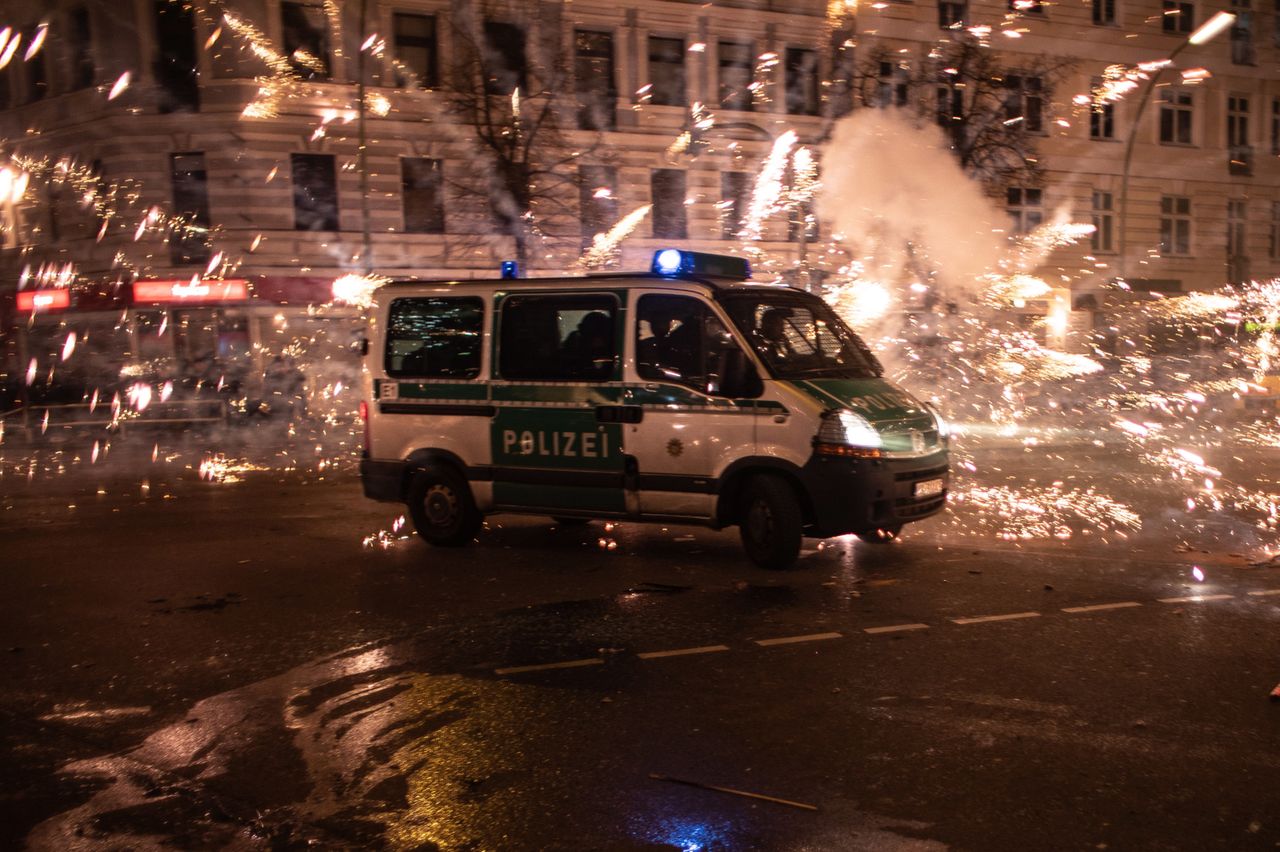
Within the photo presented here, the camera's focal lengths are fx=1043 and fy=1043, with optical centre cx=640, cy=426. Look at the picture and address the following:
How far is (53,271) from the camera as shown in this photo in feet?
90.8

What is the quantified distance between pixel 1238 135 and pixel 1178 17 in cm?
482

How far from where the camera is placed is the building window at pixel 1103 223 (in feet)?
111

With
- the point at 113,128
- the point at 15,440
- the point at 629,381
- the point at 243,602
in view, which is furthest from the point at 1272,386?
the point at 113,128

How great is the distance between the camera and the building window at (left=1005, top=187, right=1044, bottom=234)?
32141 millimetres

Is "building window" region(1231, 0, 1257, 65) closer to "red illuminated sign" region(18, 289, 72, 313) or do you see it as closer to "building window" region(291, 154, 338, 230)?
"building window" region(291, 154, 338, 230)

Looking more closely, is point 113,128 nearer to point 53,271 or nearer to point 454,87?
point 53,271

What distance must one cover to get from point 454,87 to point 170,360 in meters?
9.96

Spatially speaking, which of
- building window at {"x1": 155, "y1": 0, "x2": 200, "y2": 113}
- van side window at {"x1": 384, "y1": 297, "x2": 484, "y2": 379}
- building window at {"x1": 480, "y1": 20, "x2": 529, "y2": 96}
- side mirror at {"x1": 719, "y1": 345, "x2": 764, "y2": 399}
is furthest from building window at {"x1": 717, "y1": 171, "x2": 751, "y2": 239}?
side mirror at {"x1": 719, "y1": 345, "x2": 764, "y2": 399}

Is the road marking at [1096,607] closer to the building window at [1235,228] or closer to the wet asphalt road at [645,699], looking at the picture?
the wet asphalt road at [645,699]

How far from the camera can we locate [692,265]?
8.31 metres

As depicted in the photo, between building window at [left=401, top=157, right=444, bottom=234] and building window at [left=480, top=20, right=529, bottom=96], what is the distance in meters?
2.69

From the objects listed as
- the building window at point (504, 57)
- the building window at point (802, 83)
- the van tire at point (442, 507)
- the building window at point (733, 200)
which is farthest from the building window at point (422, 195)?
the van tire at point (442, 507)

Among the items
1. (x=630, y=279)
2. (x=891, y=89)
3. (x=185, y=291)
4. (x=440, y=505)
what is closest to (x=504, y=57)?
(x=185, y=291)

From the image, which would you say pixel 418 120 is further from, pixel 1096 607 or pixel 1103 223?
pixel 1096 607
